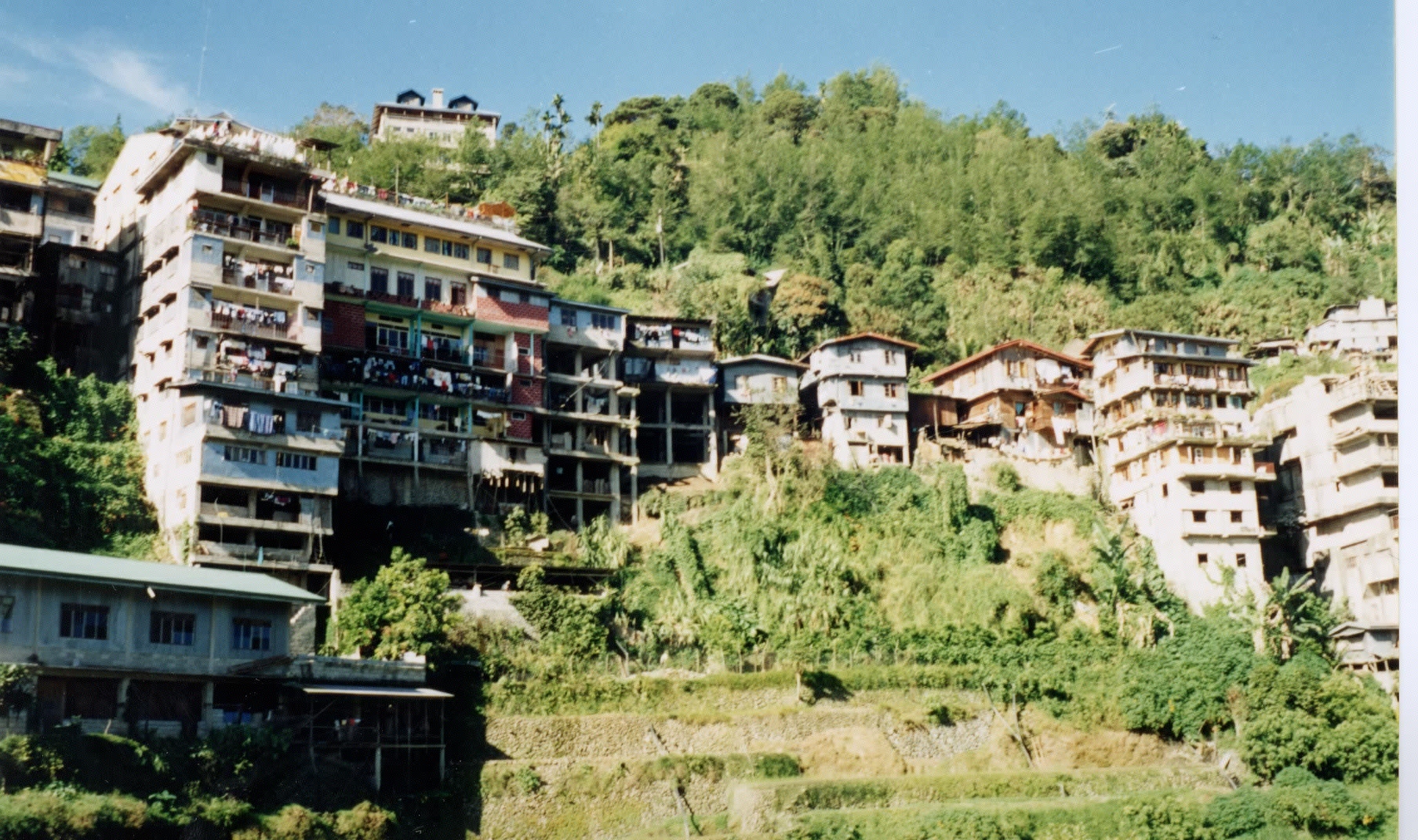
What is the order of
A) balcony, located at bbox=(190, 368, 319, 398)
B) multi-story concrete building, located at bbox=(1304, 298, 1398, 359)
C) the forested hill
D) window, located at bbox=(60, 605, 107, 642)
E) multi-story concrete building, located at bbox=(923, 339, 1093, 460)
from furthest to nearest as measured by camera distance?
the forested hill → multi-story concrete building, located at bbox=(1304, 298, 1398, 359) → multi-story concrete building, located at bbox=(923, 339, 1093, 460) → balcony, located at bbox=(190, 368, 319, 398) → window, located at bbox=(60, 605, 107, 642)

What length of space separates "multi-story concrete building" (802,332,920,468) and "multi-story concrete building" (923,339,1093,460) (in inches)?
88.7

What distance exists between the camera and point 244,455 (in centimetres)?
3066

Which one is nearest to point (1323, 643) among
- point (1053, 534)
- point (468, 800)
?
point (1053, 534)

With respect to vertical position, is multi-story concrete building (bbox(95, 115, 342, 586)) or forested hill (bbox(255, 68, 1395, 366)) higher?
forested hill (bbox(255, 68, 1395, 366))

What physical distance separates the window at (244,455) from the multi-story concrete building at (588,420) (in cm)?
892

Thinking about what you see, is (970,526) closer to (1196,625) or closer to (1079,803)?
(1196,625)

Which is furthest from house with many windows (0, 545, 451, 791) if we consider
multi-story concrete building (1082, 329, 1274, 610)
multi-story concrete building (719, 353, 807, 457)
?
multi-story concrete building (1082, 329, 1274, 610)

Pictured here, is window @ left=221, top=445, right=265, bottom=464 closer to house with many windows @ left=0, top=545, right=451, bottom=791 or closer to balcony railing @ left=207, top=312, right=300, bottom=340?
balcony railing @ left=207, top=312, right=300, bottom=340

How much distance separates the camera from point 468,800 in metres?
25.2

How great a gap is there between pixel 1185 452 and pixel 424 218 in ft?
69.6

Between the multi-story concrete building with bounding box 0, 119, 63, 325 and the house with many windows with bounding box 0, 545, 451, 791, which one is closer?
the house with many windows with bounding box 0, 545, 451, 791

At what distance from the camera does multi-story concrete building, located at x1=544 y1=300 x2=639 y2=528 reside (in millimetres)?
38688

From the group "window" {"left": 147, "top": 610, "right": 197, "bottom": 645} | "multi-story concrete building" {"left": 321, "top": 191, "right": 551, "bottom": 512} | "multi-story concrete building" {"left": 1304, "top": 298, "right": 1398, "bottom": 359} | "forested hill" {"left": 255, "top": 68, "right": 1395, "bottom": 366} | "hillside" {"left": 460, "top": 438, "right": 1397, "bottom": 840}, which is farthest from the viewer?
"forested hill" {"left": 255, "top": 68, "right": 1395, "bottom": 366}

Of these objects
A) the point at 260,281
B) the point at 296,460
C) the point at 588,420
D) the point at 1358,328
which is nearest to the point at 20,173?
the point at 260,281
